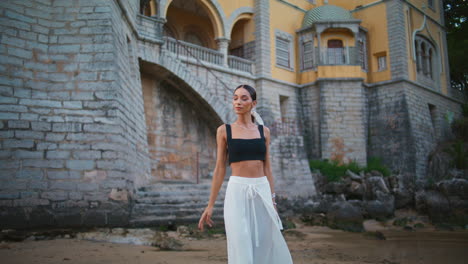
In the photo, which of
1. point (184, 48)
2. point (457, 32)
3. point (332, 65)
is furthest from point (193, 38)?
point (457, 32)

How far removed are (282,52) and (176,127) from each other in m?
7.61

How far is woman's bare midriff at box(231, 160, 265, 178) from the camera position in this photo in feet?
10.5

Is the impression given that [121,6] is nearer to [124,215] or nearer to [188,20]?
[124,215]

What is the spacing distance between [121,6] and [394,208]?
37.8 feet

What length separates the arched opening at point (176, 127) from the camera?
14.4 metres

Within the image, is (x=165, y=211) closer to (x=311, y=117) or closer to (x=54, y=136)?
(x=54, y=136)

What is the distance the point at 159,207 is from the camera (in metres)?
9.39

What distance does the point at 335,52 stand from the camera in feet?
67.9

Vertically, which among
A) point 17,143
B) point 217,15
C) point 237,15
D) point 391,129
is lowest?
point 17,143

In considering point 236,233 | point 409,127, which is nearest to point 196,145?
point 409,127

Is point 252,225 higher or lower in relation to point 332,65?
lower

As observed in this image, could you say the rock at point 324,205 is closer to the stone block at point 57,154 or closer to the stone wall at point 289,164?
the stone wall at point 289,164

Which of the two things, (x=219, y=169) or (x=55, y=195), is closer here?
(x=219, y=169)

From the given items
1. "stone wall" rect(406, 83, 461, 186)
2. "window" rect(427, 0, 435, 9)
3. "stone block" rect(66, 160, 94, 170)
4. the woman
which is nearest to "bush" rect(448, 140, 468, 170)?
"stone wall" rect(406, 83, 461, 186)
